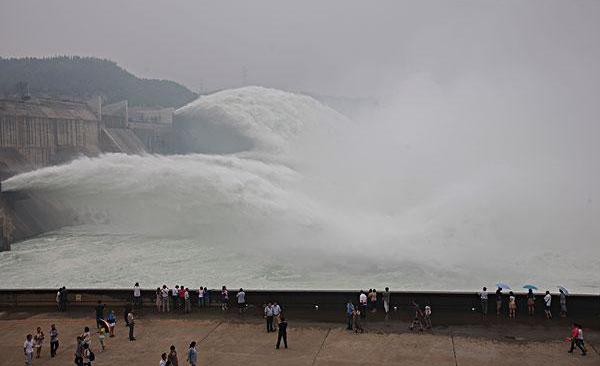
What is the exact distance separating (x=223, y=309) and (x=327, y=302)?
8.99 ft

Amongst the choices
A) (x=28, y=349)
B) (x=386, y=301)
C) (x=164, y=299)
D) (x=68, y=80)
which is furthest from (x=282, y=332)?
(x=68, y=80)

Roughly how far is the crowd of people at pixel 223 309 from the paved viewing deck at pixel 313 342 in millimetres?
218

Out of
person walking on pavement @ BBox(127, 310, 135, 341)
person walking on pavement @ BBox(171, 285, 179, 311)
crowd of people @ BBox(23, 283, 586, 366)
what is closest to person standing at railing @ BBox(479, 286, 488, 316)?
crowd of people @ BBox(23, 283, 586, 366)

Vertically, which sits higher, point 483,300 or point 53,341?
point 483,300

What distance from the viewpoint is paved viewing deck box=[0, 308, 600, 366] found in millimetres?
10711

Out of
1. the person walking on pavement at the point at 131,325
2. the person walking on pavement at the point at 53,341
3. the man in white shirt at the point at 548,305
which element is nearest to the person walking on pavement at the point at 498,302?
the man in white shirt at the point at 548,305

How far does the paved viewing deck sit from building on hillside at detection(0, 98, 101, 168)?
105 ft

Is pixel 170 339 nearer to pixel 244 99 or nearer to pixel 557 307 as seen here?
pixel 557 307

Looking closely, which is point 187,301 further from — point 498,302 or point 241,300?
point 498,302

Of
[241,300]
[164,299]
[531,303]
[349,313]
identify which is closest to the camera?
[349,313]

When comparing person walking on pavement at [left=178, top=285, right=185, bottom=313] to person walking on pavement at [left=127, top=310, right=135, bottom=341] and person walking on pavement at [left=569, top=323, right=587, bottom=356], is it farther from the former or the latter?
person walking on pavement at [left=569, top=323, right=587, bottom=356]

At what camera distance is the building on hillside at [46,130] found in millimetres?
41312

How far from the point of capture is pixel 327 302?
552 inches

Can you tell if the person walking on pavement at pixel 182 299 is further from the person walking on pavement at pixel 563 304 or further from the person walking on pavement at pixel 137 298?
the person walking on pavement at pixel 563 304
